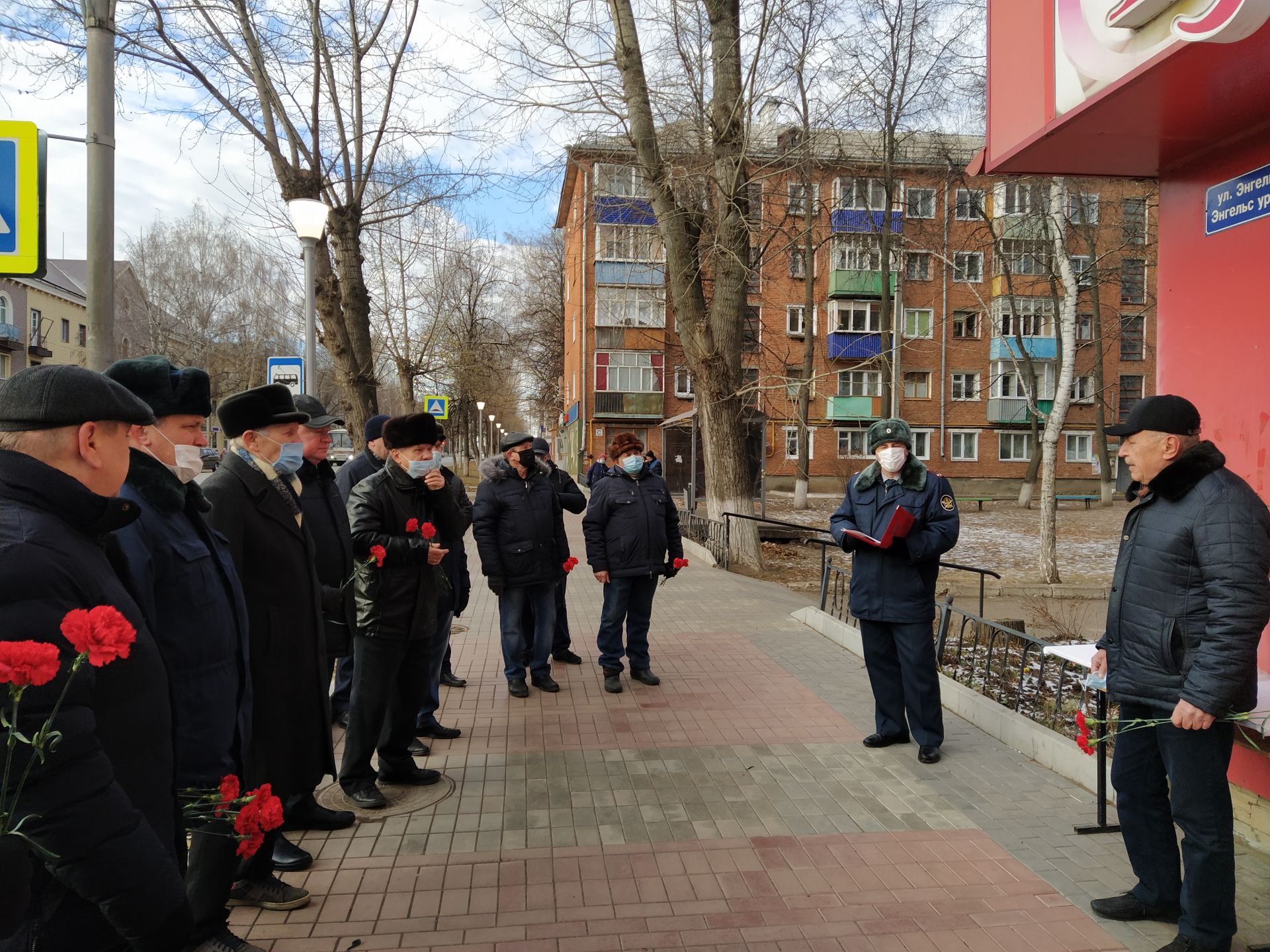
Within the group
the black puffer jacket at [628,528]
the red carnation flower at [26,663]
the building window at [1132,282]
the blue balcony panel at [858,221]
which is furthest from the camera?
the blue balcony panel at [858,221]

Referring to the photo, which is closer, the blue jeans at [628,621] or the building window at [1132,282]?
the blue jeans at [628,621]

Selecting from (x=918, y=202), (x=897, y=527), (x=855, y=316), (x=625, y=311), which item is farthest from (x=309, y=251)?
(x=855, y=316)

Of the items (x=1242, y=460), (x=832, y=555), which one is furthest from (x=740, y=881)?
(x=832, y=555)

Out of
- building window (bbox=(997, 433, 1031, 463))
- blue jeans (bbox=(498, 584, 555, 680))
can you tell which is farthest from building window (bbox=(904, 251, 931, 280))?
blue jeans (bbox=(498, 584, 555, 680))

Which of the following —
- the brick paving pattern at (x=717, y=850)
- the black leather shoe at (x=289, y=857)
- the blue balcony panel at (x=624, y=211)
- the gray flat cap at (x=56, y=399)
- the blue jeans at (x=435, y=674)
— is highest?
the blue balcony panel at (x=624, y=211)

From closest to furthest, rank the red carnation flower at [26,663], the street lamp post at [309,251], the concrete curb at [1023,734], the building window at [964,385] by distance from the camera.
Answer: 1. the red carnation flower at [26,663]
2. the concrete curb at [1023,734]
3. the street lamp post at [309,251]
4. the building window at [964,385]

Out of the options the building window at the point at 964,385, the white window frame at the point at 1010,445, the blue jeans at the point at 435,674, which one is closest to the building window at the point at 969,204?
the building window at the point at 964,385

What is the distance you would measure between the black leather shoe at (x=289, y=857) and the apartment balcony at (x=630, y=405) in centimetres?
3596

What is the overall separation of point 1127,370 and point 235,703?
→ 47.7 m

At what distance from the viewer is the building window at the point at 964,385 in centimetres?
4209

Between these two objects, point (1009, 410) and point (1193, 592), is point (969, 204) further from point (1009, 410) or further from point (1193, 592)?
point (1009, 410)

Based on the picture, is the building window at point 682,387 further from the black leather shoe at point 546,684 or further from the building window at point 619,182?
the black leather shoe at point 546,684

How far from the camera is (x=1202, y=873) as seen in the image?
3.02m

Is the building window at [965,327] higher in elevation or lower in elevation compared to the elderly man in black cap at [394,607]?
higher
